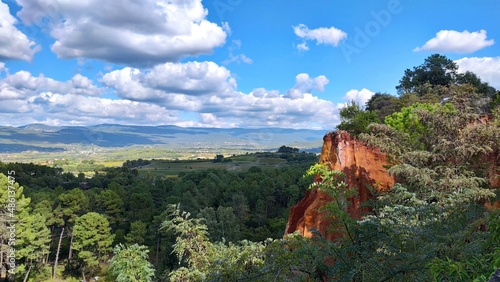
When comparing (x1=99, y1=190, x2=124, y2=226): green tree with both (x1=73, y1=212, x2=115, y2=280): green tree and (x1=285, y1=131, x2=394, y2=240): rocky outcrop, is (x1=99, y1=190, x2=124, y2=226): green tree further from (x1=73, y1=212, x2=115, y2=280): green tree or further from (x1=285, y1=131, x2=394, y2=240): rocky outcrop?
(x1=285, y1=131, x2=394, y2=240): rocky outcrop

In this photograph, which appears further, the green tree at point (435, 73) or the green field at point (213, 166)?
the green field at point (213, 166)

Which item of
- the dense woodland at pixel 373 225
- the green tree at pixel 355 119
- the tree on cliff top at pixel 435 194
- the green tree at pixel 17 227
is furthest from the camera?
the green tree at pixel 17 227

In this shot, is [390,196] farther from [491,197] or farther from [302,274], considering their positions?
[302,274]

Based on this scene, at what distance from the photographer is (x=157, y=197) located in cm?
5500

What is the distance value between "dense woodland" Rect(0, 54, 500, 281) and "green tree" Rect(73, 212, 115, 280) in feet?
0.38

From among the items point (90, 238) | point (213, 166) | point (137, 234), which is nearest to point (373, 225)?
point (90, 238)

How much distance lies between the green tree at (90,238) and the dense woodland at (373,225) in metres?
0.12

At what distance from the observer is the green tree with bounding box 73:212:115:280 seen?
33.0 metres

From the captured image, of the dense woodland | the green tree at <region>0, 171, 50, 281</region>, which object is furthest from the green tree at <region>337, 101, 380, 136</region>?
the green tree at <region>0, 171, 50, 281</region>

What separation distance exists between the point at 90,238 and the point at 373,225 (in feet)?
114

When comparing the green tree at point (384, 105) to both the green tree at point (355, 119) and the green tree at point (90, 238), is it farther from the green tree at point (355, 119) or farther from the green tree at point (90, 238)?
the green tree at point (90, 238)

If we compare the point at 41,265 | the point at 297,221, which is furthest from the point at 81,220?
the point at 297,221

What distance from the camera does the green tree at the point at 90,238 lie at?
33.0 meters

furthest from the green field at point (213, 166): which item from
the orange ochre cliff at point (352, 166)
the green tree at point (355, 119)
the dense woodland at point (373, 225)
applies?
the orange ochre cliff at point (352, 166)
